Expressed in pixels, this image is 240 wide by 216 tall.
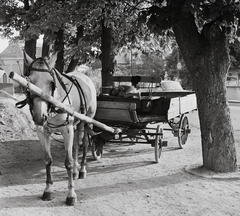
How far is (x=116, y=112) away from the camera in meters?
8.47

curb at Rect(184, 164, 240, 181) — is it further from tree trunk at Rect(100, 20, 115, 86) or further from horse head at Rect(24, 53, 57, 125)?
tree trunk at Rect(100, 20, 115, 86)

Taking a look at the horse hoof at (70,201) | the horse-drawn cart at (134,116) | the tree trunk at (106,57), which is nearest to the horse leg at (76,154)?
the horse-drawn cart at (134,116)

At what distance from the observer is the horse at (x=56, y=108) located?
549 centimetres

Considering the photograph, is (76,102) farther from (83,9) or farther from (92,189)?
(83,9)

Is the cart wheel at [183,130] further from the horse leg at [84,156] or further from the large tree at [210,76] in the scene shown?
the horse leg at [84,156]

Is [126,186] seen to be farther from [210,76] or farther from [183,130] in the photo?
[183,130]

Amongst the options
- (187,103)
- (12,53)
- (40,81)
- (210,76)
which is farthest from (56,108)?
(12,53)

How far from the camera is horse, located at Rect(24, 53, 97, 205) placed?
549cm

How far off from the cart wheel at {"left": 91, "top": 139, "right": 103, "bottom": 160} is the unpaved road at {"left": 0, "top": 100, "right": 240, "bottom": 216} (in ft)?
0.54

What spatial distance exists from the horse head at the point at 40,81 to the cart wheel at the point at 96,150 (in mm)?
3294

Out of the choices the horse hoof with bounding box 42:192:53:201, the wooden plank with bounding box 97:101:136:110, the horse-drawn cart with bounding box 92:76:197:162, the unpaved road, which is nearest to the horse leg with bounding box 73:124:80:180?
the unpaved road

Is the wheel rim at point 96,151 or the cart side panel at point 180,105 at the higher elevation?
the cart side panel at point 180,105

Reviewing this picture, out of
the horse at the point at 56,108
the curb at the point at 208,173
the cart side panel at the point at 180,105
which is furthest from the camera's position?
the cart side panel at the point at 180,105

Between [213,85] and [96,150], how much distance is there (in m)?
3.32
